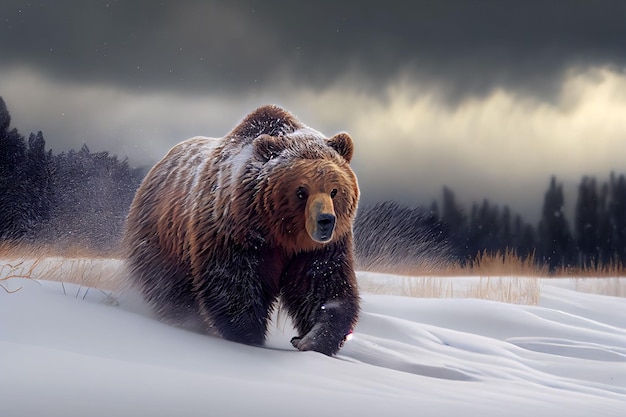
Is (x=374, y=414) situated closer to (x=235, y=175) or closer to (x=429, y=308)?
(x=235, y=175)

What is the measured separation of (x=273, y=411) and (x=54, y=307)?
1.43 m

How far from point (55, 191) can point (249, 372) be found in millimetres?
12439

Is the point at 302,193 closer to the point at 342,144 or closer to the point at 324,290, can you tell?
the point at 342,144

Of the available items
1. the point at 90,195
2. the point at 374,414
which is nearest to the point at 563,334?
the point at 374,414

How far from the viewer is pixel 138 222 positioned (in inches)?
223

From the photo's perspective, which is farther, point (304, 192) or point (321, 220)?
point (304, 192)

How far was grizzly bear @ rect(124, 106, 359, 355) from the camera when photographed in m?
4.24

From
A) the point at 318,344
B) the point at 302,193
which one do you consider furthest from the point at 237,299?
the point at 302,193

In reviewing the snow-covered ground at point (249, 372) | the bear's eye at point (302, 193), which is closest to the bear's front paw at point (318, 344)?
the snow-covered ground at point (249, 372)

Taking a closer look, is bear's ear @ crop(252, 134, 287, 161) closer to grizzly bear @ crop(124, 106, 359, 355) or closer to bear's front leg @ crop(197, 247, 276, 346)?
grizzly bear @ crop(124, 106, 359, 355)

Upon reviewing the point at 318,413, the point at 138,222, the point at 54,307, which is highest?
the point at 138,222

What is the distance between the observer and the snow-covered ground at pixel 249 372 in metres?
2.62

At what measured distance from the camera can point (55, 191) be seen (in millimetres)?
14648

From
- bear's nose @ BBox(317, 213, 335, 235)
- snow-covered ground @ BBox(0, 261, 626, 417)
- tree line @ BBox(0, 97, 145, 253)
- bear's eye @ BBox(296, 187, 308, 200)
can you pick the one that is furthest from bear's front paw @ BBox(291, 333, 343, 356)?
tree line @ BBox(0, 97, 145, 253)
